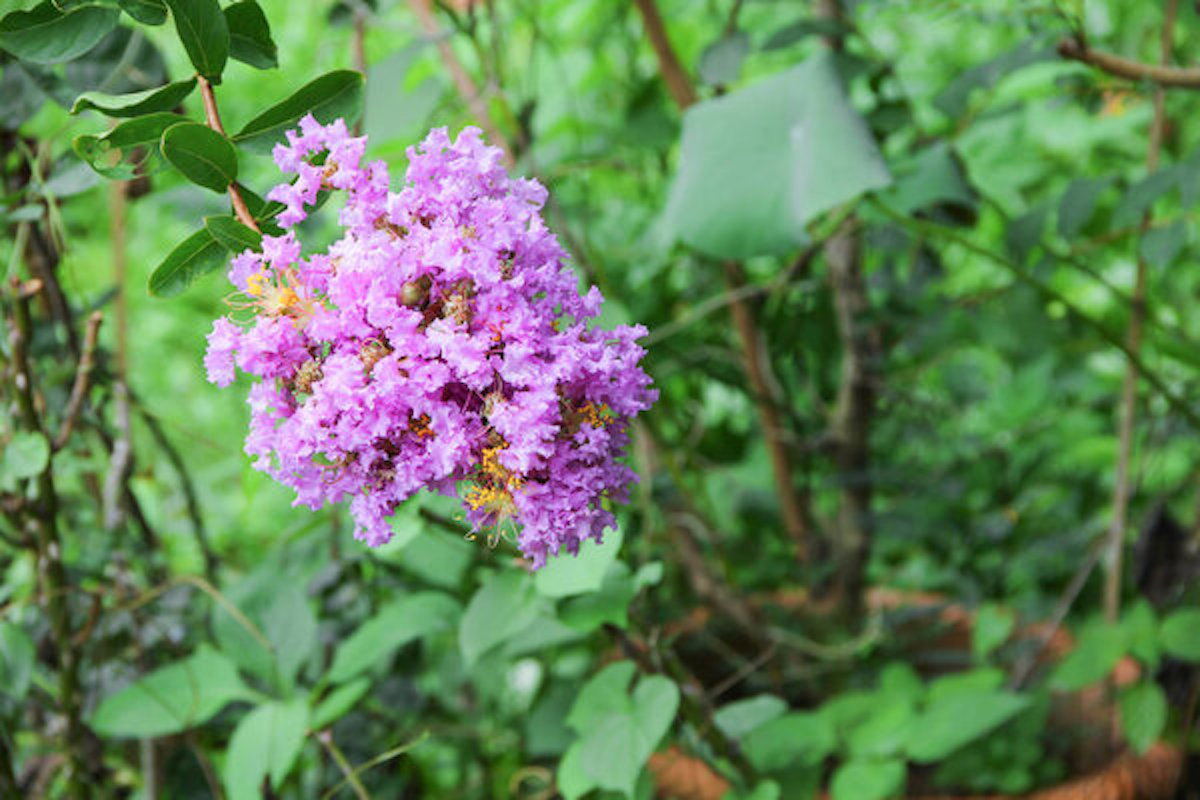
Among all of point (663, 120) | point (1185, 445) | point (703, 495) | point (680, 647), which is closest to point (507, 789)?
point (680, 647)

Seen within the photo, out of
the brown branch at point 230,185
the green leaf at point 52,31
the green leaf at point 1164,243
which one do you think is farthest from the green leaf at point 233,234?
the green leaf at point 1164,243

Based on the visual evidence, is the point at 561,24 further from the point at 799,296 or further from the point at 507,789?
the point at 507,789

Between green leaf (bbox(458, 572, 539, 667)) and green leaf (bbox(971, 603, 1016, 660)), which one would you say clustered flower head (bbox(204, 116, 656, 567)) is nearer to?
green leaf (bbox(458, 572, 539, 667))

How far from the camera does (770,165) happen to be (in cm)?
68

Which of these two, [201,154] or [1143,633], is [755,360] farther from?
[201,154]

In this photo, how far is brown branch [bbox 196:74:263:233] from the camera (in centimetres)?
37

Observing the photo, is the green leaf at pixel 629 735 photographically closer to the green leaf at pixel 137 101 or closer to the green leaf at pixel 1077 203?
the green leaf at pixel 137 101

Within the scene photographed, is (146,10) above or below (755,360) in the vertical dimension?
above

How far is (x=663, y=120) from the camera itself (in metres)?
0.99

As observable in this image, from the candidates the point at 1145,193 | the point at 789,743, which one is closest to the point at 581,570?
the point at 789,743

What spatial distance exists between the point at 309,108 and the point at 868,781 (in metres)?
0.56

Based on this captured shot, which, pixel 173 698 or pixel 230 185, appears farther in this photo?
pixel 173 698

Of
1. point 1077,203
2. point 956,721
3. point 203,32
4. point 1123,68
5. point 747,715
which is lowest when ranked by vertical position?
point 956,721

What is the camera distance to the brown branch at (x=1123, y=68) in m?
0.65
